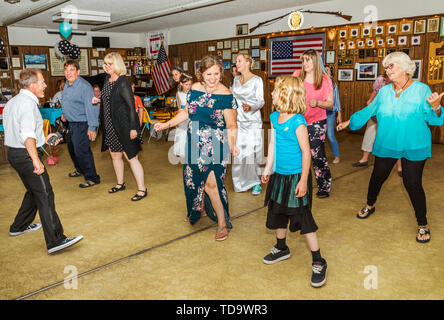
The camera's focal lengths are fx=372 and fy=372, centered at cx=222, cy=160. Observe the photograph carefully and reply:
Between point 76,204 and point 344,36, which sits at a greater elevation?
point 344,36

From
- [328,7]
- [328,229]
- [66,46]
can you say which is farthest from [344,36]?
[66,46]

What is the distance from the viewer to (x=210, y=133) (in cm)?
309

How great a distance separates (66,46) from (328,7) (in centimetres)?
725

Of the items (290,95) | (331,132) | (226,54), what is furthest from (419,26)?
(290,95)

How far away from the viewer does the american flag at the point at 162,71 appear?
33.0 ft

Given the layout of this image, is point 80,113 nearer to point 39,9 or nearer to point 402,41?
point 39,9

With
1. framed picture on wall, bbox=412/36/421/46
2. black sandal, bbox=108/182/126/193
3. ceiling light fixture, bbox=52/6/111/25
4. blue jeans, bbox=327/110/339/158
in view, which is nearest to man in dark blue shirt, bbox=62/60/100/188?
black sandal, bbox=108/182/126/193

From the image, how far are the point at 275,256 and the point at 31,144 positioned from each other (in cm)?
198

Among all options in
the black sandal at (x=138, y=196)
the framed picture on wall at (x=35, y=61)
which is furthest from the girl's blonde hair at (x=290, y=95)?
the framed picture on wall at (x=35, y=61)

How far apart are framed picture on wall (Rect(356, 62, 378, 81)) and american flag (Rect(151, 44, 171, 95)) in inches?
190

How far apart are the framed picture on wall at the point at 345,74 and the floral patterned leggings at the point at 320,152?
5.16 m

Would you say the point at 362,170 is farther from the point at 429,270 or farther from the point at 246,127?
the point at 429,270

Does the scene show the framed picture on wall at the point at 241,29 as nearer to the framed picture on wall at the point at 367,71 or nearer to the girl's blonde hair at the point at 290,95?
the framed picture on wall at the point at 367,71

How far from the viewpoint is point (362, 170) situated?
5410 millimetres
